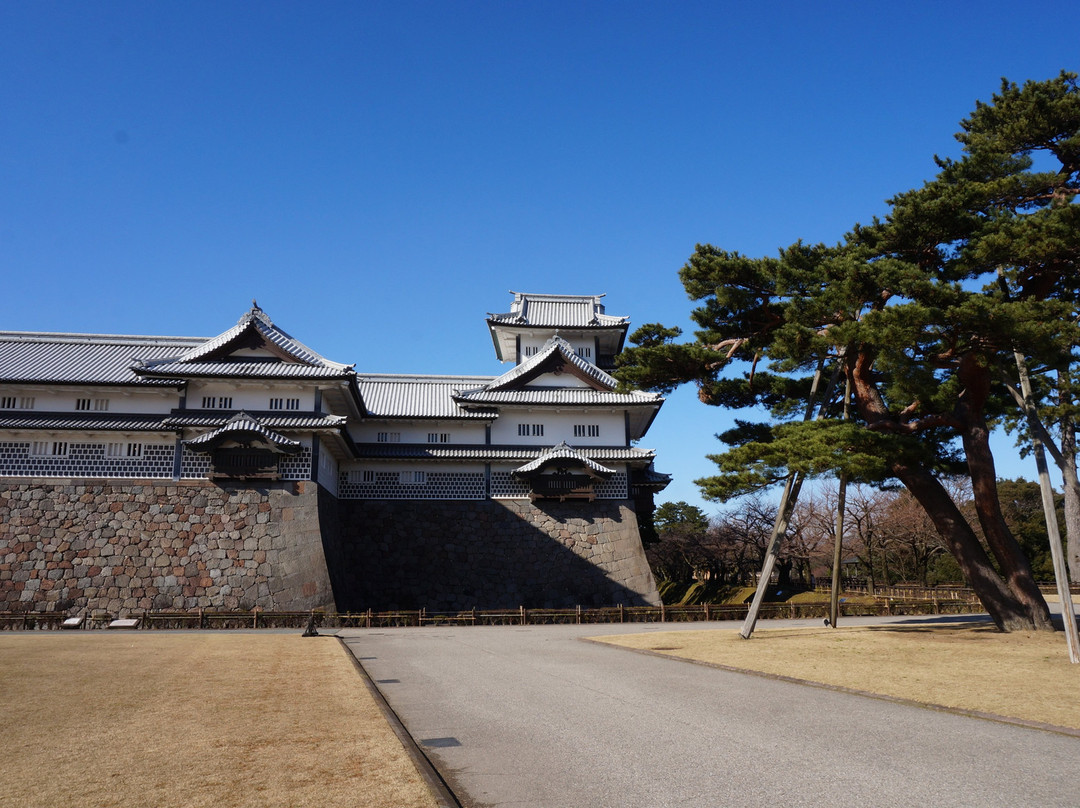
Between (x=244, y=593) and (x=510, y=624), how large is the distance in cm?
877

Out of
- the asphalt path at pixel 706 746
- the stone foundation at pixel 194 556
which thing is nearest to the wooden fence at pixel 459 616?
the stone foundation at pixel 194 556

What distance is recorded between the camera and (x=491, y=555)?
1150 inches

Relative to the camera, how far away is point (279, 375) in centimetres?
2572

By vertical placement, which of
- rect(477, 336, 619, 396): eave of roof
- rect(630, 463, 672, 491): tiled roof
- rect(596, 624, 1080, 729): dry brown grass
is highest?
rect(477, 336, 619, 396): eave of roof

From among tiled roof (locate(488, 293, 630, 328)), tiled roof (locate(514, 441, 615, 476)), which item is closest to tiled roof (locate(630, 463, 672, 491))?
tiled roof (locate(514, 441, 615, 476))

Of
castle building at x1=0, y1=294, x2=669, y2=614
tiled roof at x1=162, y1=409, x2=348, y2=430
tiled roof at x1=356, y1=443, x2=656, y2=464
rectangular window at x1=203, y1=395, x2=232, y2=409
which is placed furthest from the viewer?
tiled roof at x1=356, y1=443, x2=656, y2=464

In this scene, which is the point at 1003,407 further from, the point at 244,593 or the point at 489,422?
the point at 244,593

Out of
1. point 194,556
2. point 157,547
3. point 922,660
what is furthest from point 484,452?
point 922,660

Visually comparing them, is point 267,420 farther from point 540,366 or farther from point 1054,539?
point 1054,539

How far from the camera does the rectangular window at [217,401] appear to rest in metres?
26.2

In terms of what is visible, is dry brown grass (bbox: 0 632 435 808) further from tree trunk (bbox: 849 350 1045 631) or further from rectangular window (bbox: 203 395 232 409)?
rectangular window (bbox: 203 395 232 409)

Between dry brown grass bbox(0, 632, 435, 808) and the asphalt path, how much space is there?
2.08 ft

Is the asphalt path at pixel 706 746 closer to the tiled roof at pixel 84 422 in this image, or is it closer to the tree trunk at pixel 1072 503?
the tiled roof at pixel 84 422

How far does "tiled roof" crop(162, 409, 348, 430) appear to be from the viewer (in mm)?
24734
